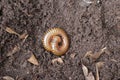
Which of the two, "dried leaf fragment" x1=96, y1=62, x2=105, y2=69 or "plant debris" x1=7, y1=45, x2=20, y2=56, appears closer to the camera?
"plant debris" x1=7, y1=45, x2=20, y2=56

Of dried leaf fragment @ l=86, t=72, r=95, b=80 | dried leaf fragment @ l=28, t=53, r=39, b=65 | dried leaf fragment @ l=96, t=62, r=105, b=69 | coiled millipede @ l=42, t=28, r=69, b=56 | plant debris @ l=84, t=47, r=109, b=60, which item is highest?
coiled millipede @ l=42, t=28, r=69, b=56

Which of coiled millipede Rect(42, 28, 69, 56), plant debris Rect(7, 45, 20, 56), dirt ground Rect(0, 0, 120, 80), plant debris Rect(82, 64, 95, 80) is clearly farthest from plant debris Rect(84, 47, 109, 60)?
plant debris Rect(7, 45, 20, 56)

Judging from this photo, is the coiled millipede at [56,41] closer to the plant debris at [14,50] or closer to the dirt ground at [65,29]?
the dirt ground at [65,29]

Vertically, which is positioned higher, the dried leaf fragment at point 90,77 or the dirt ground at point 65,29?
the dirt ground at point 65,29

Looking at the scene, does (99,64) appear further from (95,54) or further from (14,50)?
(14,50)

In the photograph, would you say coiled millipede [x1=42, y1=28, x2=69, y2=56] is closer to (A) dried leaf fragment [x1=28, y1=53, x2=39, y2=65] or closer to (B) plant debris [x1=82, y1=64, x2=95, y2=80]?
(A) dried leaf fragment [x1=28, y1=53, x2=39, y2=65]

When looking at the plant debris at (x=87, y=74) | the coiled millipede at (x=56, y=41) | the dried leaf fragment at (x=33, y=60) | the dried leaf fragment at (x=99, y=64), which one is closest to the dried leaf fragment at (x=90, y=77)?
the plant debris at (x=87, y=74)
